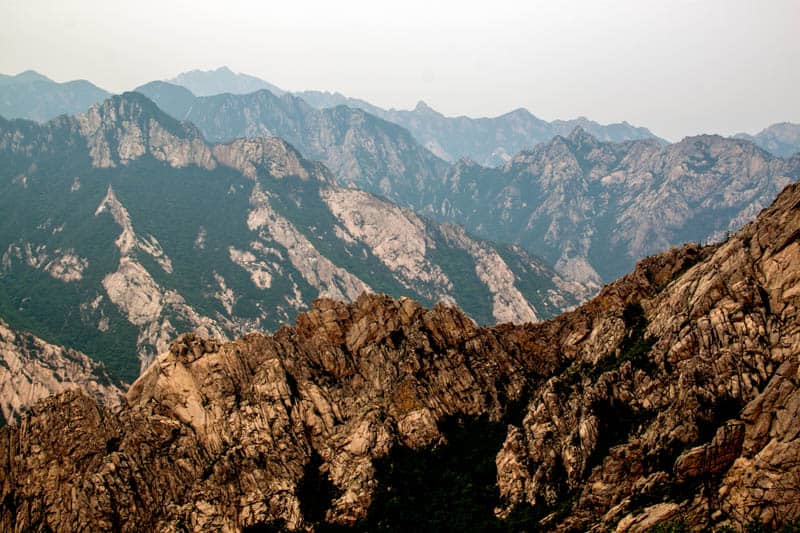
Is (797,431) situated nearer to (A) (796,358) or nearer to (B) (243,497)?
(A) (796,358)

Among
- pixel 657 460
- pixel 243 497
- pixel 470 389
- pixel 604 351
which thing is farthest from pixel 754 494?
pixel 243 497

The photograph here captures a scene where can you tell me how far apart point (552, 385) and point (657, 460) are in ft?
87.9

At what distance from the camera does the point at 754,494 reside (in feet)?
195

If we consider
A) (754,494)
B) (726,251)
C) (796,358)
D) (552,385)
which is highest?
(726,251)

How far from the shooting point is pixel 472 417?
361 ft

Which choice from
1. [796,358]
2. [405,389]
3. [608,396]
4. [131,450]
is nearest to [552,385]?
[608,396]

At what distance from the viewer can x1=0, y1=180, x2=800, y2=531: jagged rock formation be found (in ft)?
227

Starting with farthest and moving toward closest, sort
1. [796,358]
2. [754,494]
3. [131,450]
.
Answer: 1. [131,450]
2. [796,358]
3. [754,494]

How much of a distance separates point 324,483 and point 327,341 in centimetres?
2763

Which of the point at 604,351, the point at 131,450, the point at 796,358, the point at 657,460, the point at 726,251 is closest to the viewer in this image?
the point at 796,358

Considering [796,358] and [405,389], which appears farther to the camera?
[405,389]

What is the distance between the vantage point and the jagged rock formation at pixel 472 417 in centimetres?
6931

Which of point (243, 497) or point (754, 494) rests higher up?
point (243, 497)

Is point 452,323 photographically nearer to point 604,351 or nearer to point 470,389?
point 470,389
